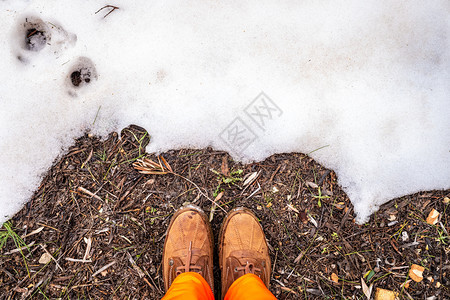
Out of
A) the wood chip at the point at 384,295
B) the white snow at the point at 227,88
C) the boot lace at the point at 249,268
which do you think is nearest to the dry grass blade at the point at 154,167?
the white snow at the point at 227,88

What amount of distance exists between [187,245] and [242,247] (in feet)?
1.26

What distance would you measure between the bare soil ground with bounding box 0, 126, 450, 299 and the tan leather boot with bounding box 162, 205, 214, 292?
0.07 metres

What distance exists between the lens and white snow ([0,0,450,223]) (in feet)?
5.91

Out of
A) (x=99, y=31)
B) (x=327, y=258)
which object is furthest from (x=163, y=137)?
(x=327, y=258)

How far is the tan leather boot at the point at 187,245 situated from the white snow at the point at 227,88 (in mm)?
495

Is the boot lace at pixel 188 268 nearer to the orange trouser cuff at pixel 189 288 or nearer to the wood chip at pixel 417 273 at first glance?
the orange trouser cuff at pixel 189 288

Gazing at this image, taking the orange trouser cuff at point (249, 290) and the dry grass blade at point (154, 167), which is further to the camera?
the dry grass blade at point (154, 167)

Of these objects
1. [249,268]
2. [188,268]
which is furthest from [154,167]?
[249,268]

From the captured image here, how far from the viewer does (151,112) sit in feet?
5.96

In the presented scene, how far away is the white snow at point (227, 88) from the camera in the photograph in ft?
5.91

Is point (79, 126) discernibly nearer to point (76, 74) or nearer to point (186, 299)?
point (76, 74)

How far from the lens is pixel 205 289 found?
5.16 ft

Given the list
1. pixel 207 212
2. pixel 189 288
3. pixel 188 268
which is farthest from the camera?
pixel 207 212

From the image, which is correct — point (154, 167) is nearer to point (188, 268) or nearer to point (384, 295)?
point (188, 268)
